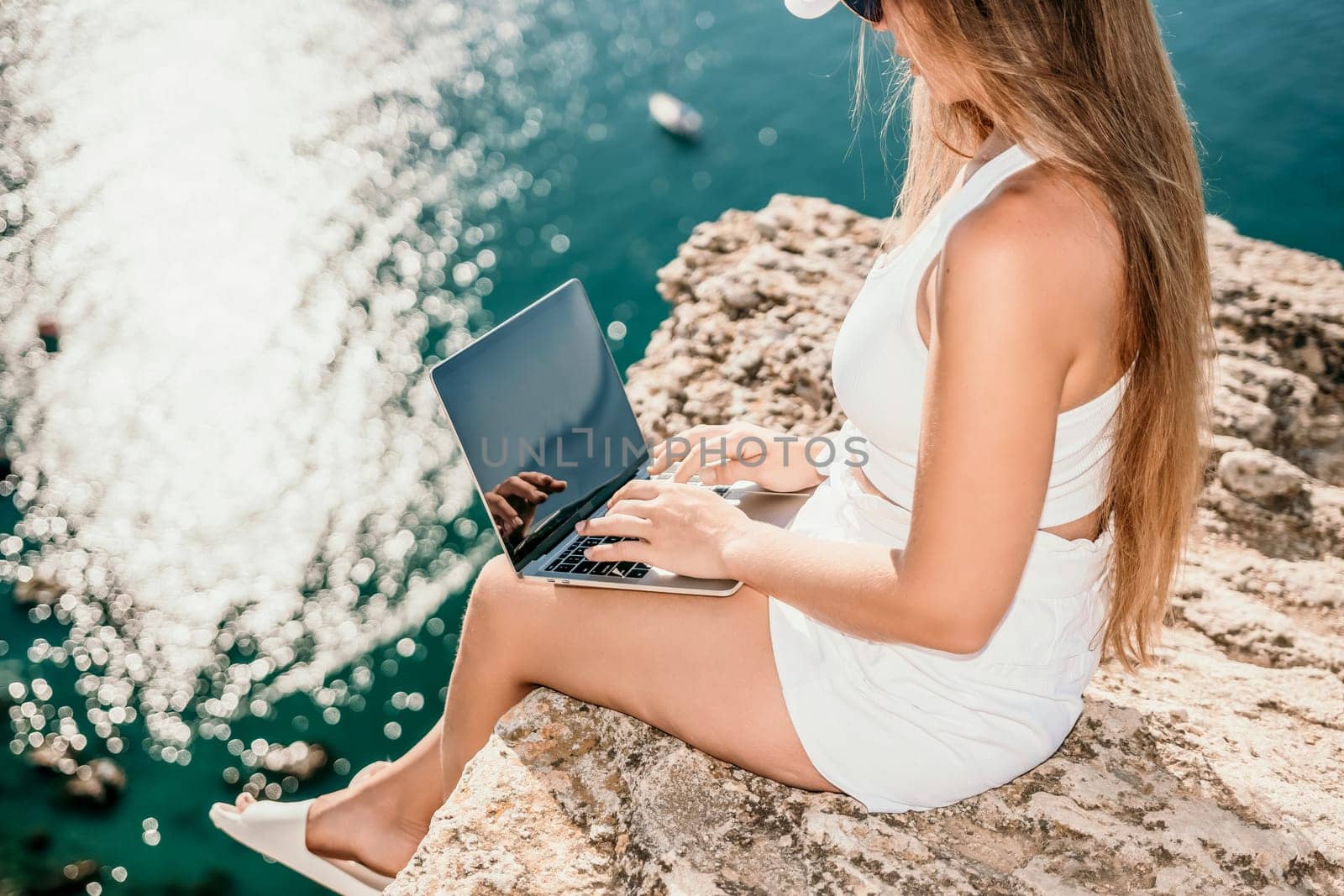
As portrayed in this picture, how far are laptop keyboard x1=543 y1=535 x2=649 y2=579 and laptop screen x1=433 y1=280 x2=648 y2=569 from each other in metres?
0.05

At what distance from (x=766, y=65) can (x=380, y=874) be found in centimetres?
1246

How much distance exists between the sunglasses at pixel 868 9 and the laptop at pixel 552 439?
776 millimetres

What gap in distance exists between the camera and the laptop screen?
166cm

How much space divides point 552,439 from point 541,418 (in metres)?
0.05

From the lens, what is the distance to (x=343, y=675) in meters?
5.27

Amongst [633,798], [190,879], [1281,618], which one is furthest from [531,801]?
[190,879]

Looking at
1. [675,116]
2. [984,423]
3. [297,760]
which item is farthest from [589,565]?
[675,116]

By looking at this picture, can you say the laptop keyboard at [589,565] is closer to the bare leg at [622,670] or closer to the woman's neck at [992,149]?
the bare leg at [622,670]

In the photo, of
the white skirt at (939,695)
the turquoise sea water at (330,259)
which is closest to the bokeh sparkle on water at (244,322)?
the turquoise sea water at (330,259)

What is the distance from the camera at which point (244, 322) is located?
837 cm

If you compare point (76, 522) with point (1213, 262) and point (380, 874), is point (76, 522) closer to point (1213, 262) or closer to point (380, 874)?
point (380, 874)

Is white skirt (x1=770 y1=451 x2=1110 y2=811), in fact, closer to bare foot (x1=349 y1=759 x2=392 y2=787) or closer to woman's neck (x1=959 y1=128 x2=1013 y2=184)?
woman's neck (x1=959 y1=128 x2=1013 y2=184)

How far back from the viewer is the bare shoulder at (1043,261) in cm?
99

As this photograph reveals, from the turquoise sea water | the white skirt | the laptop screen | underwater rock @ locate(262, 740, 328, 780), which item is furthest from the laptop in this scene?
underwater rock @ locate(262, 740, 328, 780)
